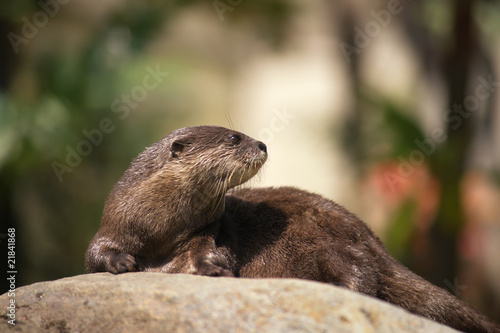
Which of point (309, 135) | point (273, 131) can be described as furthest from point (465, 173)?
point (273, 131)

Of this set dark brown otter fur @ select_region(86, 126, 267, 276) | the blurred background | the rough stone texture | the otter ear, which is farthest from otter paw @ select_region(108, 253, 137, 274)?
the blurred background

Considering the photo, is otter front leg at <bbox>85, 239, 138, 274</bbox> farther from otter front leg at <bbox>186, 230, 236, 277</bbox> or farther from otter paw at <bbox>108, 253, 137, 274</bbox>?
otter front leg at <bbox>186, 230, 236, 277</bbox>

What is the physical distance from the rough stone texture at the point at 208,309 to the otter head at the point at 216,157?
0.70 meters

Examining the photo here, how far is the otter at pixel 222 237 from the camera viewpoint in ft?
10.8

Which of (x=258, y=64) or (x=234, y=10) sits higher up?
(x=234, y=10)

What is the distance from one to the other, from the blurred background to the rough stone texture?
4.18 meters

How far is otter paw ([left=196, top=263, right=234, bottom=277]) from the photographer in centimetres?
315

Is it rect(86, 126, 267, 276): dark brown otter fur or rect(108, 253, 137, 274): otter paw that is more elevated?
rect(86, 126, 267, 276): dark brown otter fur

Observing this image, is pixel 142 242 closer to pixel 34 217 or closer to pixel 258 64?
pixel 34 217

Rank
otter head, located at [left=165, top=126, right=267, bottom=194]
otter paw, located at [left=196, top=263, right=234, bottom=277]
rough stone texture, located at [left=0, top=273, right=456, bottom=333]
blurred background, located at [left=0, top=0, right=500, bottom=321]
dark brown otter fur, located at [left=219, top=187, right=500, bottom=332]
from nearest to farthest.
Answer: rough stone texture, located at [left=0, top=273, right=456, bottom=333], otter paw, located at [left=196, top=263, right=234, bottom=277], dark brown otter fur, located at [left=219, top=187, right=500, bottom=332], otter head, located at [left=165, top=126, right=267, bottom=194], blurred background, located at [left=0, top=0, right=500, bottom=321]

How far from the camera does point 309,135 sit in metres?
9.46

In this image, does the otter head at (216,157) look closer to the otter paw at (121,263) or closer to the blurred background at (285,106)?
the otter paw at (121,263)

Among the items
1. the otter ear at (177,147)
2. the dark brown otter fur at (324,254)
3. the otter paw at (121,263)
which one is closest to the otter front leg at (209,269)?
the dark brown otter fur at (324,254)

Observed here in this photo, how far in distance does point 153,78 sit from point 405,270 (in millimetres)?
6425
